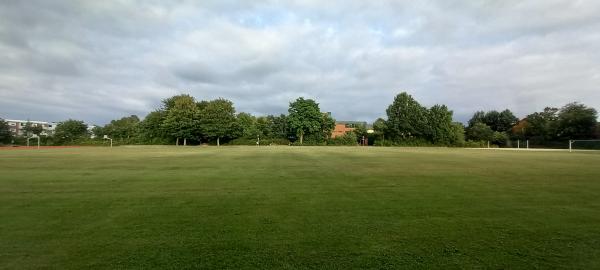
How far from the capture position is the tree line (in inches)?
2869

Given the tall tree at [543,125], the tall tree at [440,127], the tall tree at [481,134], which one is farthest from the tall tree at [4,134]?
the tall tree at [543,125]

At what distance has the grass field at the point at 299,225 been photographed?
15.8ft

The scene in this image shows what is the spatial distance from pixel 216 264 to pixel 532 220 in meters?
6.20

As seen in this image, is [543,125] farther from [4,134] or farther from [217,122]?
[4,134]

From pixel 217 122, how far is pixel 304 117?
850 inches

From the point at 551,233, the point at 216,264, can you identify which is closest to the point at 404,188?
the point at 551,233

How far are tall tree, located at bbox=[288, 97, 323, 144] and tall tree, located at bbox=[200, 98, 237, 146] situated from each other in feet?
48.9

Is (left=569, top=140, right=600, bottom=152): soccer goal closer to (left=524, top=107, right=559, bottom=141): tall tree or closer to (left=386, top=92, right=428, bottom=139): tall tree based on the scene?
(left=524, top=107, right=559, bottom=141): tall tree

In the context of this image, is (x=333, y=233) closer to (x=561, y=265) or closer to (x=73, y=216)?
(x=561, y=265)

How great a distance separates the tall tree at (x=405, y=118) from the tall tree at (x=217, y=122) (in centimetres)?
3723

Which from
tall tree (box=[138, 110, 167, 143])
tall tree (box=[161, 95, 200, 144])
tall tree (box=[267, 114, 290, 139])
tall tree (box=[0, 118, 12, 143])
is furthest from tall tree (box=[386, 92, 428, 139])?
tall tree (box=[0, 118, 12, 143])

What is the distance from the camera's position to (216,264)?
4.64m

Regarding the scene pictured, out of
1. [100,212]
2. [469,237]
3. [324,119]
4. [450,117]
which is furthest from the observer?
[324,119]

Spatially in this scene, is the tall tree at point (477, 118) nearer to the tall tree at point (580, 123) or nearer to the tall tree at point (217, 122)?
the tall tree at point (580, 123)
